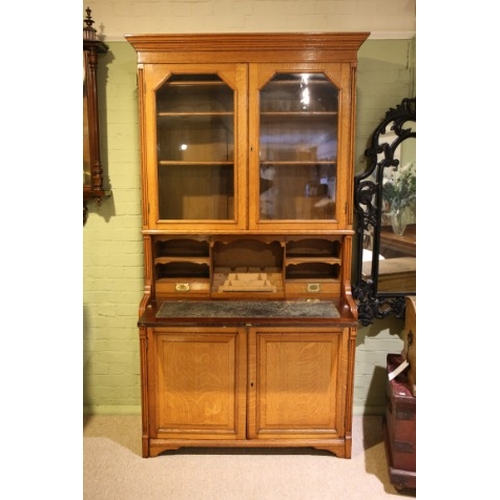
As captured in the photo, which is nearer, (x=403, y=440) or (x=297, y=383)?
(x=403, y=440)

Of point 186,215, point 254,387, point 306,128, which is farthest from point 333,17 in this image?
point 254,387

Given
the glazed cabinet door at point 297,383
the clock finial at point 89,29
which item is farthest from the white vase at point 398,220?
the clock finial at point 89,29

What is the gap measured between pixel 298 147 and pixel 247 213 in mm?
467

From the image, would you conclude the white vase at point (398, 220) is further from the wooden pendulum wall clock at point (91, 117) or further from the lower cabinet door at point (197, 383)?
the wooden pendulum wall clock at point (91, 117)

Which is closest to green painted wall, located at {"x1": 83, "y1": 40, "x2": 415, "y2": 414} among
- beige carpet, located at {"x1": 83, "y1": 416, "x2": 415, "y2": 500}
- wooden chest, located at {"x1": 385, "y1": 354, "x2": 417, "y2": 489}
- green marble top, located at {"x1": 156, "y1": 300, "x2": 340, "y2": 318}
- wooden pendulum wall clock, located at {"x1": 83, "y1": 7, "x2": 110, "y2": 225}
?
wooden pendulum wall clock, located at {"x1": 83, "y1": 7, "x2": 110, "y2": 225}

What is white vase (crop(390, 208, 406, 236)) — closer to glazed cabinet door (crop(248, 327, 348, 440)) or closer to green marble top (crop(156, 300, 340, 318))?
A: green marble top (crop(156, 300, 340, 318))

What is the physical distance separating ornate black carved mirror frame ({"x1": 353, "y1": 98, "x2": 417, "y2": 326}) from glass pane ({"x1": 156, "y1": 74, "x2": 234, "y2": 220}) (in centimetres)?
81

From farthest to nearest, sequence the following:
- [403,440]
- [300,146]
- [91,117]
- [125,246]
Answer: [125,246] < [91,117] < [300,146] < [403,440]

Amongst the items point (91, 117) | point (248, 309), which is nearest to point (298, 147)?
point (248, 309)

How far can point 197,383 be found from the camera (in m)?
2.33

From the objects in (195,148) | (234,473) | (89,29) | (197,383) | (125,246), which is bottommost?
(234,473)

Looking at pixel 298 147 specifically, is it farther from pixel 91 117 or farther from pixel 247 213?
pixel 91 117
